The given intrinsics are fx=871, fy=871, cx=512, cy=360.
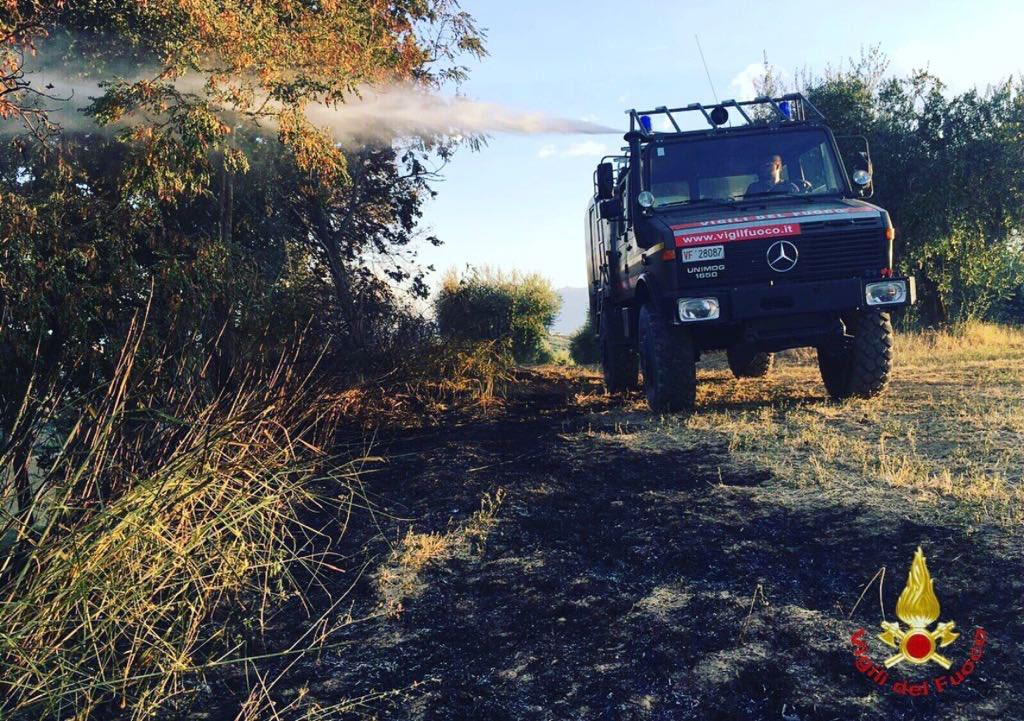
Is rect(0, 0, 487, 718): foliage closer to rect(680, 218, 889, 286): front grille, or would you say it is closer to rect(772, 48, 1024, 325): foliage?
rect(680, 218, 889, 286): front grille

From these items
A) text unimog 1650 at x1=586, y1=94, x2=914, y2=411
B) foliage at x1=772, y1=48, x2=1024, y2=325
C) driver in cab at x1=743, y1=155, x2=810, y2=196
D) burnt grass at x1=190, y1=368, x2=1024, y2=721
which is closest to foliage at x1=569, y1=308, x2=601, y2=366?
foliage at x1=772, y1=48, x2=1024, y2=325

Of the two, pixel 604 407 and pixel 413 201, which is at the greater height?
pixel 413 201

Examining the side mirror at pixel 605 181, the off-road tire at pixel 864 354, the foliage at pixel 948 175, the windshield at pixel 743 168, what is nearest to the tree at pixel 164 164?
the side mirror at pixel 605 181

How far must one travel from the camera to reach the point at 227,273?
8.68m

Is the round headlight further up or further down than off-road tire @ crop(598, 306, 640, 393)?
further up

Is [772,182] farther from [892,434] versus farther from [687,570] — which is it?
[687,570]

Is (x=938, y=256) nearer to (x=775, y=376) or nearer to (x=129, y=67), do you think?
(x=775, y=376)

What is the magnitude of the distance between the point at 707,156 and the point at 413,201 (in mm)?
9060

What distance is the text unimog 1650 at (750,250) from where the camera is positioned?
8.16 m

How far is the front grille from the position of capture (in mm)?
8117

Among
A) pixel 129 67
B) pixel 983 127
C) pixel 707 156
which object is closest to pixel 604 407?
pixel 707 156

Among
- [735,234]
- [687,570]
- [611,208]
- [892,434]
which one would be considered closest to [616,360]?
[611,208]

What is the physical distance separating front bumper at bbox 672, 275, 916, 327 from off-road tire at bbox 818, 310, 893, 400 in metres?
0.45

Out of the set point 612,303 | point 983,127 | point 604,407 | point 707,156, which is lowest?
point 604,407
